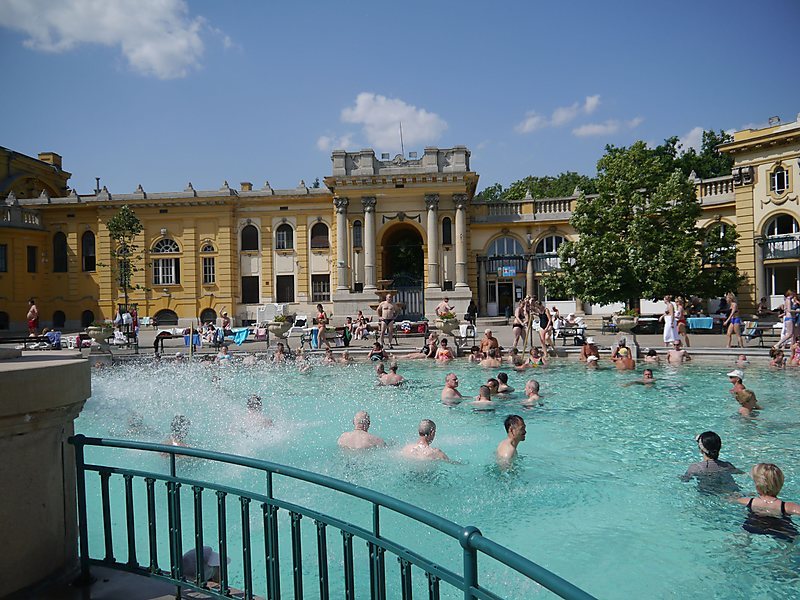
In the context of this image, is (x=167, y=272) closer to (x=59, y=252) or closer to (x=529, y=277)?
(x=59, y=252)

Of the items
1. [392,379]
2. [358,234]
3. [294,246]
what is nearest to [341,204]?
[358,234]

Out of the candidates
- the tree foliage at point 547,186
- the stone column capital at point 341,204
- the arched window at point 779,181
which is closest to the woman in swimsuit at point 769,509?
the arched window at point 779,181

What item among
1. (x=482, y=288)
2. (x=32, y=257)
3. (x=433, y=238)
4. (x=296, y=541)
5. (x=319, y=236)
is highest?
(x=319, y=236)

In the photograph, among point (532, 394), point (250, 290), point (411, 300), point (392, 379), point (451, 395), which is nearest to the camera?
point (532, 394)

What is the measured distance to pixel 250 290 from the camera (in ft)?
128

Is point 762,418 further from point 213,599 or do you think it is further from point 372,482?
point 213,599

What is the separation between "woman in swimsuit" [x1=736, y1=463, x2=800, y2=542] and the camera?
6070 mm

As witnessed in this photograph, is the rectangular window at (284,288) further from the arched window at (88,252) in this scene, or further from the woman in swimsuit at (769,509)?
the woman in swimsuit at (769,509)

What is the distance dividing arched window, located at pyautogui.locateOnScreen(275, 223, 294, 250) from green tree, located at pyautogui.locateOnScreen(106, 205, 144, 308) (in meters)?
8.41

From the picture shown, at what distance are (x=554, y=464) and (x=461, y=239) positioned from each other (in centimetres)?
2763

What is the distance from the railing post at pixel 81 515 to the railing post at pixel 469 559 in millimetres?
2515

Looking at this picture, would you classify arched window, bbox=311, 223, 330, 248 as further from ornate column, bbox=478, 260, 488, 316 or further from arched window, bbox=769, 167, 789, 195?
arched window, bbox=769, 167, 789, 195

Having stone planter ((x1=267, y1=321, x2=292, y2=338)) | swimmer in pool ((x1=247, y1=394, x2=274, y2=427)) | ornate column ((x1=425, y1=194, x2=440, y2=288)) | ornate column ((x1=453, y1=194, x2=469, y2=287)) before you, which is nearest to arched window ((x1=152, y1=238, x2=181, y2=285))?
ornate column ((x1=425, y1=194, x2=440, y2=288))

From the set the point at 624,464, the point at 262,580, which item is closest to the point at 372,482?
the point at 262,580
